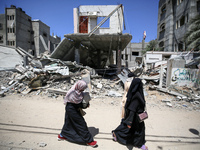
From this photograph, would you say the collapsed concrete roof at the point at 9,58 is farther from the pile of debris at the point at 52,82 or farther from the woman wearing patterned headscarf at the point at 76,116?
the woman wearing patterned headscarf at the point at 76,116

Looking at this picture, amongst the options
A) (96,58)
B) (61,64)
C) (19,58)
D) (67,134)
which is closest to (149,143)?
(67,134)

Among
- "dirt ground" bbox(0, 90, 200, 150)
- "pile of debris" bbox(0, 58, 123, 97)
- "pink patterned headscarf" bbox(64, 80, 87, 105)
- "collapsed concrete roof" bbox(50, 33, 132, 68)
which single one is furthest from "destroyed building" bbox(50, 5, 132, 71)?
"pink patterned headscarf" bbox(64, 80, 87, 105)

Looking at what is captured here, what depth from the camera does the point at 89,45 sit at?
1076cm

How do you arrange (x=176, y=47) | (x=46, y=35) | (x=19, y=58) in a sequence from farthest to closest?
(x=46, y=35) < (x=176, y=47) < (x=19, y=58)

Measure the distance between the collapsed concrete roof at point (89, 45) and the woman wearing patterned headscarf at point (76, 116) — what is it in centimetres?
679

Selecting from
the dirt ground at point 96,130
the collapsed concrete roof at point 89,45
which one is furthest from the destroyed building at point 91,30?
the dirt ground at point 96,130

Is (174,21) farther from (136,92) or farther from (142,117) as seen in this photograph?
(142,117)

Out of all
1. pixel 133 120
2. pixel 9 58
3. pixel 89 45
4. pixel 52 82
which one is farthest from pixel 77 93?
pixel 9 58

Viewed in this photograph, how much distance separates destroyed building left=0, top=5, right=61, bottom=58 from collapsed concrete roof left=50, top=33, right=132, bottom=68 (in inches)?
484

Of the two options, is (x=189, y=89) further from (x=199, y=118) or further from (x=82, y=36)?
(x=82, y=36)

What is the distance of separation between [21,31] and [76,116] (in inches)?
1237

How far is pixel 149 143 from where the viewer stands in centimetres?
258

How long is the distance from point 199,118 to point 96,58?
11974mm

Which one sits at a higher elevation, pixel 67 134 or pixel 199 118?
pixel 67 134
